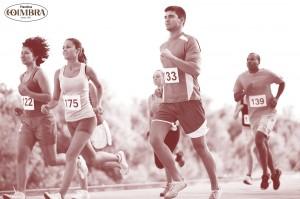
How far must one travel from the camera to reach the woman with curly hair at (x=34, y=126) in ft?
20.2

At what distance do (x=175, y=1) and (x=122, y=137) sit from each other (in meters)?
1.58

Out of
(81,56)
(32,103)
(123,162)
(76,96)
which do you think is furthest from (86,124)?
(123,162)

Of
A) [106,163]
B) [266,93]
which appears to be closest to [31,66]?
[106,163]

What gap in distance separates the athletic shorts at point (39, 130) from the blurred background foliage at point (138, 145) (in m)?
0.84

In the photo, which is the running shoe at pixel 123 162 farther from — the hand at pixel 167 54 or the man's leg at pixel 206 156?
the hand at pixel 167 54

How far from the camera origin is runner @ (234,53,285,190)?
7336mm

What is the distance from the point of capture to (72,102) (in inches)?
240

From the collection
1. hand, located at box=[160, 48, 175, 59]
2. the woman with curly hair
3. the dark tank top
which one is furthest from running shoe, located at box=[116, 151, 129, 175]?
hand, located at box=[160, 48, 175, 59]

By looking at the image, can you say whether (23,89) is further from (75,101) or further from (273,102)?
(273,102)

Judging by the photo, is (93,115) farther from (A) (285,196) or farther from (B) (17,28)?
(A) (285,196)

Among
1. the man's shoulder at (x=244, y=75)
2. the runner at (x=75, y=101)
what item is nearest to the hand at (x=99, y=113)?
the runner at (x=75, y=101)

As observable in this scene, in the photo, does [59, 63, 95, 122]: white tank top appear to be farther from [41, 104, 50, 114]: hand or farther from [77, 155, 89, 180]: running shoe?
[77, 155, 89, 180]: running shoe

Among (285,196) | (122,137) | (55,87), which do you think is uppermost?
(55,87)

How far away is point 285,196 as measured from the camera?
6.91 metres
